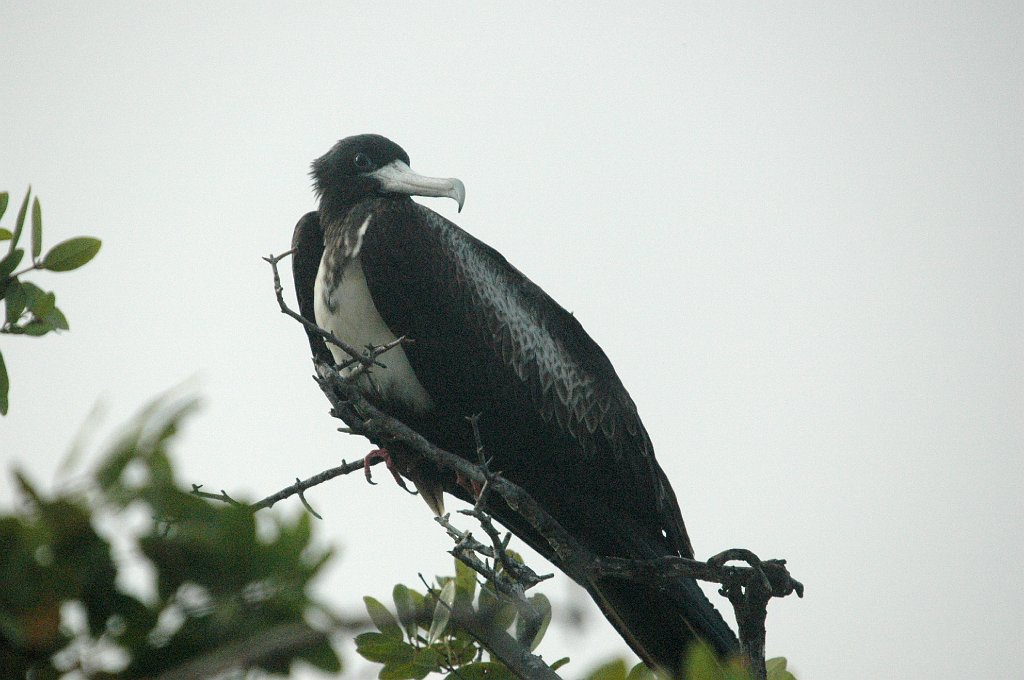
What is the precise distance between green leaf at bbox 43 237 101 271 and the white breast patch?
1.91 meters

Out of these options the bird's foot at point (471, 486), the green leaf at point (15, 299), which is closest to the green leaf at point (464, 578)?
the bird's foot at point (471, 486)

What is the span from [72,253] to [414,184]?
259 cm

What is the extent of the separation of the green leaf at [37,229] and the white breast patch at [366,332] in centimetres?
207

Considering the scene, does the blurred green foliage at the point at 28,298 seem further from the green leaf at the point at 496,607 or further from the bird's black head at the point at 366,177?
the bird's black head at the point at 366,177

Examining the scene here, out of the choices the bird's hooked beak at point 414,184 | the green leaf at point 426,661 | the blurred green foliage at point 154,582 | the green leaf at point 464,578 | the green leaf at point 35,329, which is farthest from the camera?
the bird's hooked beak at point 414,184

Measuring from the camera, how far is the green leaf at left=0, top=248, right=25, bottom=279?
2.60 m

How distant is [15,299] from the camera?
2668mm

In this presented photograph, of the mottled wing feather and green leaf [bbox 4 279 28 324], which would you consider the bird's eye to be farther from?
green leaf [bbox 4 279 28 324]

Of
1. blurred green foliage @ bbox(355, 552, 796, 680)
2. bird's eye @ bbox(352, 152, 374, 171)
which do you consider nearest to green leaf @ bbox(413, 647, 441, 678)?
blurred green foliage @ bbox(355, 552, 796, 680)

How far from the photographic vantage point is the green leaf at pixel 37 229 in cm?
266

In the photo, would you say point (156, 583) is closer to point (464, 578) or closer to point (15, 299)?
point (15, 299)

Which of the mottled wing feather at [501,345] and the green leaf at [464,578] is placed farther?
the mottled wing feather at [501,345]

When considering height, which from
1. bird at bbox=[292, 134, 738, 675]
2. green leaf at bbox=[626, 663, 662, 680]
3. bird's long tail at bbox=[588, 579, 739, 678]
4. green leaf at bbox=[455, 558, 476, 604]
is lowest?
green leaf at bbox=[626, 663, 662, 680]

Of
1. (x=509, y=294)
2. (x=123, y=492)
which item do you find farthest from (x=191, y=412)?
(x=509, y=294)
